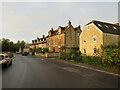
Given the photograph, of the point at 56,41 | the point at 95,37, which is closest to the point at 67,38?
the point at 56,41

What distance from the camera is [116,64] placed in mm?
10508

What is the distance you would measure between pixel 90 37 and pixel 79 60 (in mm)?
10907

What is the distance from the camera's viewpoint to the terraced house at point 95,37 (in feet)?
76.8

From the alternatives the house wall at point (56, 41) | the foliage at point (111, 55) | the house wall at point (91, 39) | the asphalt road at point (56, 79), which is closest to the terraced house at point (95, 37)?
the house wall at point (91, 39)

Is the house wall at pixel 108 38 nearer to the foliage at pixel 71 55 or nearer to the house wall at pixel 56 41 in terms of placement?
the foliage at pixel 71 55

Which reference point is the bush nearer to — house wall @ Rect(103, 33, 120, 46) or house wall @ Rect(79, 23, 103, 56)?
house wall @ Rect(79, 23, 103, 56)

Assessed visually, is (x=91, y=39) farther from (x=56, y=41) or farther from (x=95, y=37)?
(x=56, y=41)

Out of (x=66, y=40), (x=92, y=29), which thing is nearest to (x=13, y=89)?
(x=92, y=29)

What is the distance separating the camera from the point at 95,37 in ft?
81.6

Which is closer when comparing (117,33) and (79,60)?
(79,60)

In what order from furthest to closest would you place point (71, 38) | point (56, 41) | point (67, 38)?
point (56, 41), point (71, 38), point (67, 38)

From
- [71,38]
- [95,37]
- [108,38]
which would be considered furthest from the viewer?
[71,38]

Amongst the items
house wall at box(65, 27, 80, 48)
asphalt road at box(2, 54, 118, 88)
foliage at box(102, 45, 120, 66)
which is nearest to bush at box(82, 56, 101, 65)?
foliage at box(102, 45, 120, 66)

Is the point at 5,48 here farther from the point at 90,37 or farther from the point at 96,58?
the point at 96,58
